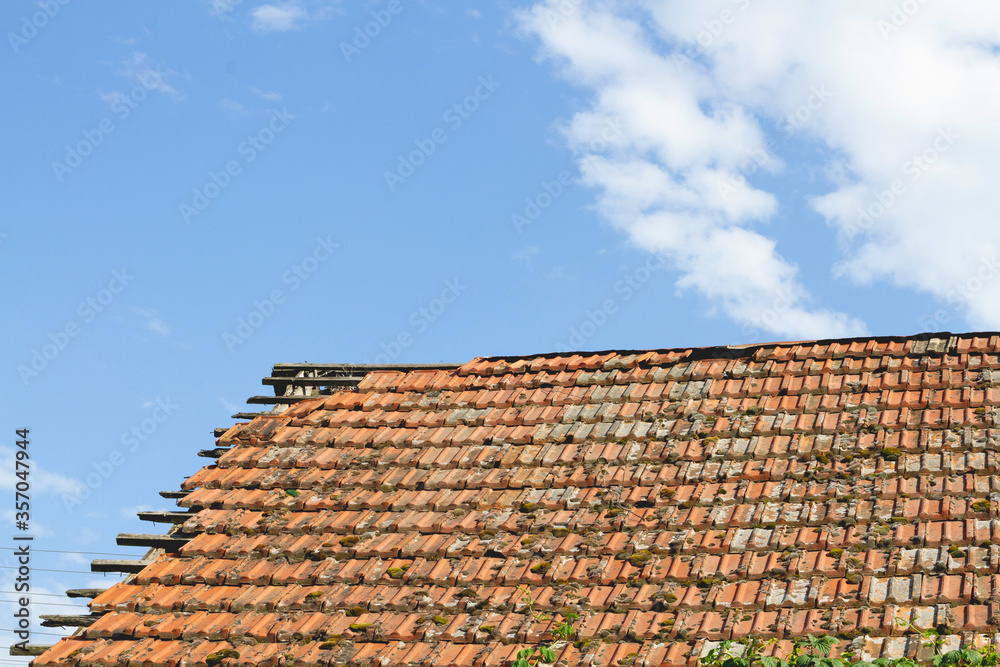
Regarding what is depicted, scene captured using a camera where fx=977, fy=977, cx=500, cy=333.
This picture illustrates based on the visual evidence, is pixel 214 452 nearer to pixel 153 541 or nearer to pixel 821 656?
pixel 153 541

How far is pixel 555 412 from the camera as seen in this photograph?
771 centimetres

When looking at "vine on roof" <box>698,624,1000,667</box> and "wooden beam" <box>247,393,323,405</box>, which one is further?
"wooden beam" <box>247,393,323,405</box>

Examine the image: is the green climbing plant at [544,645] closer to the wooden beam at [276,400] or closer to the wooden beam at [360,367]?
the wooden beam at [360,367]

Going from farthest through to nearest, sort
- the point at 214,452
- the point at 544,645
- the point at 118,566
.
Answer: the point at 214,452
the point at 118,566
the point at 544,645

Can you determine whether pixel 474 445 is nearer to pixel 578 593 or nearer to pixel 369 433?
pixel 369 433

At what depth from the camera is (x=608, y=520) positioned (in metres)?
6.19

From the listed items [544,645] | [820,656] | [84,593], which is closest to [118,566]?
[84,593]

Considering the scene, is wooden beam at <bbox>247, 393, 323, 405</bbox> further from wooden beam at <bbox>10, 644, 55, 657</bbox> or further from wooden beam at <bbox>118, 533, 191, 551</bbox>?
wooden beam at <bbox>10, 644, 55, 657</bbox>

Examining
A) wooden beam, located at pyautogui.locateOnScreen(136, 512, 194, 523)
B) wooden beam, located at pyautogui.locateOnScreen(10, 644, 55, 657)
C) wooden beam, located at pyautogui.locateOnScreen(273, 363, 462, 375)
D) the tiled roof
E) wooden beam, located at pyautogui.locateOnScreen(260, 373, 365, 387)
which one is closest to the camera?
the tiled roof

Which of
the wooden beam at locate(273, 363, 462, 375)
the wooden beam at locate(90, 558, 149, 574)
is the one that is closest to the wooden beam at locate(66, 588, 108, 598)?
the wooden beam at locate(90, 558, 149, 574)

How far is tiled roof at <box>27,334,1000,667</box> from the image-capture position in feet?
17.2

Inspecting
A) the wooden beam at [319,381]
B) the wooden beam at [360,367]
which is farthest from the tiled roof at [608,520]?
the wooden beam at [319,381]

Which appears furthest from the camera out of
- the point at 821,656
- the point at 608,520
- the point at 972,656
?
the point at 608,520

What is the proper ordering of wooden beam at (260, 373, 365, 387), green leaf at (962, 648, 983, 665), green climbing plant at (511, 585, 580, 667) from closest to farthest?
1. green leaf at (962, 648, 983, 665)
2. green climbing plant at (511, 585, 580, 667)
3. wooden beam at (260, 373, 365, 387)
